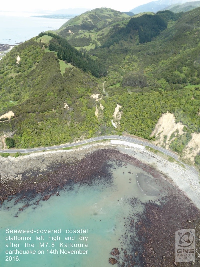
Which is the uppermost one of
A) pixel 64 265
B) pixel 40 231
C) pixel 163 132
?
pixel 163 132

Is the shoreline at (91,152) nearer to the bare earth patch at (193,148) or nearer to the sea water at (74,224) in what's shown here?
the bare earth patch at (193,148)

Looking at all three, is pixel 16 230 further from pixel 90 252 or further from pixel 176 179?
pixel 176 179

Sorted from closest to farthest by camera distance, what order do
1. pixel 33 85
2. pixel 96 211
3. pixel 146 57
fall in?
pixel 96 211 → pixel 33 85 → pixel 146 57

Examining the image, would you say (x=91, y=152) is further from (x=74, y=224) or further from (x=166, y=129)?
(x=166, y=129)

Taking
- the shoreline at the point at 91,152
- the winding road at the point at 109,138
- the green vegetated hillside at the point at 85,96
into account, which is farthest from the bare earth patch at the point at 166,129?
the shoreline at the point at 91,152

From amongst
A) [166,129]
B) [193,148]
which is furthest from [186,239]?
[166,129]

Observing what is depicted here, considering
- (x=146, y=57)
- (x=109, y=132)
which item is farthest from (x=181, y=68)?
(x=109, y=132)

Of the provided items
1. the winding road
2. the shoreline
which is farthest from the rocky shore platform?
the winding road
